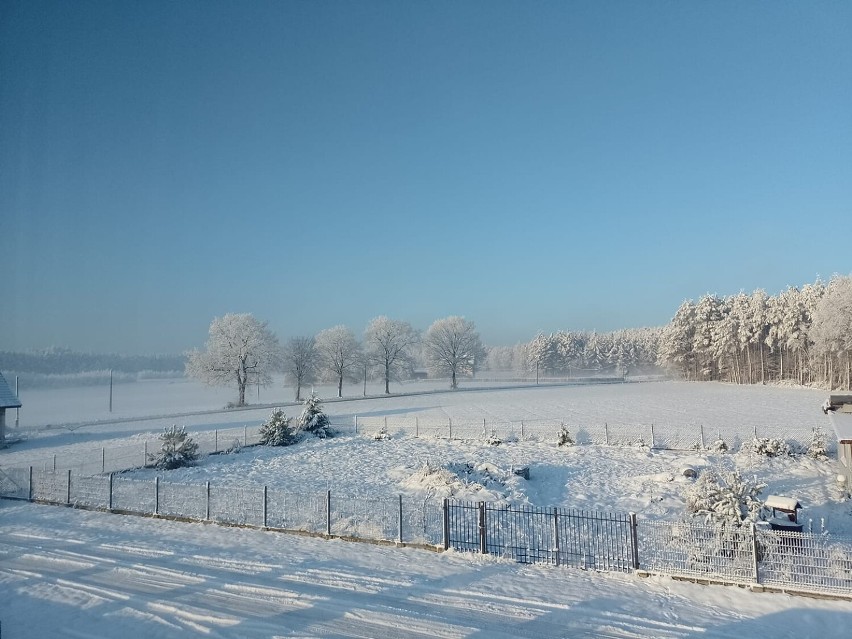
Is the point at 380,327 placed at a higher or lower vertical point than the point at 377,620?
higher

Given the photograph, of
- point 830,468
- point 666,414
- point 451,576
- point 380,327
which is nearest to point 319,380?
point 380,327

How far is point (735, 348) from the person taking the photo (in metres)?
83.6

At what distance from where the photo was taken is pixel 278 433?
35.8 metres

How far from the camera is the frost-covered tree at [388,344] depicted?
292ft

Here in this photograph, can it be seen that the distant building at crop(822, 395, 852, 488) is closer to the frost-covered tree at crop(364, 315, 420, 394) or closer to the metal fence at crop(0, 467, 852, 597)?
the metal fence at crop(0, 467, 852, 597)

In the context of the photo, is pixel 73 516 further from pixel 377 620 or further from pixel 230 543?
pixel 377 620

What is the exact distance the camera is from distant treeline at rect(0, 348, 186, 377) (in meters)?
96.5

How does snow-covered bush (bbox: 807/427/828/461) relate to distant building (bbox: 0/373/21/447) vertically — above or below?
below

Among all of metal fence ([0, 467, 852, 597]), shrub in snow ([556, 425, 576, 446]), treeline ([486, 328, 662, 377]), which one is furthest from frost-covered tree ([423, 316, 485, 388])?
metal fence ([0, 467, 852, 597])

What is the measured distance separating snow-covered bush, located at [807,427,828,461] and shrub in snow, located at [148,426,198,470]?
33.4 metres

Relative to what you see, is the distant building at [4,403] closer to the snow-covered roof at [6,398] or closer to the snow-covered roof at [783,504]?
the snow-covered roof at [6,398]

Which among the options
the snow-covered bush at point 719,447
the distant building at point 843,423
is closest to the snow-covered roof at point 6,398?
the snow-covered bush at point 719,447

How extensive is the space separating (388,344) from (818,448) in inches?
2655

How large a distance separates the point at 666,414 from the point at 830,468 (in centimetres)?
1896
